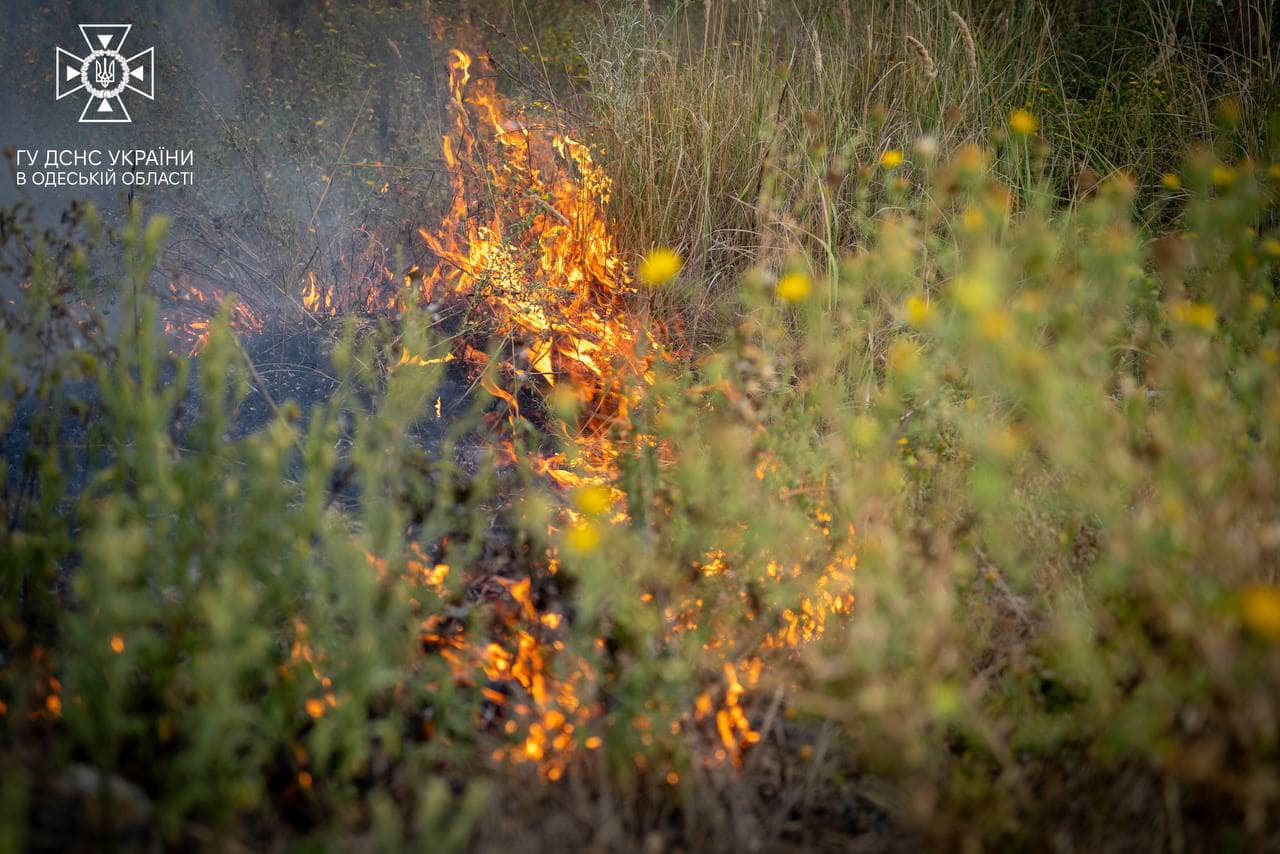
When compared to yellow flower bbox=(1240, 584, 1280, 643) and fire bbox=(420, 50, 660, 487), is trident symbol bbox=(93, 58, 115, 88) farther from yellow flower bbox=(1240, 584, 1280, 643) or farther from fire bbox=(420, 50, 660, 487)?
yellow flower bbox=(1240, 584, 1280, 643)

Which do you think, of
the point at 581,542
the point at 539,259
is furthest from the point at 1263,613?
→ the point at 539,259

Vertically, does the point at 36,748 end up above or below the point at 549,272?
below

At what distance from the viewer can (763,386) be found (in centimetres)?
319

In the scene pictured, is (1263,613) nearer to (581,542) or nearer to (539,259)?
(581,542)

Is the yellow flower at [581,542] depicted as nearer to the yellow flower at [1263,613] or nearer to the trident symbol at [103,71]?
the yellow flower at [1263,613]

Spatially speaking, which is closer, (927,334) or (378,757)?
(378,757)

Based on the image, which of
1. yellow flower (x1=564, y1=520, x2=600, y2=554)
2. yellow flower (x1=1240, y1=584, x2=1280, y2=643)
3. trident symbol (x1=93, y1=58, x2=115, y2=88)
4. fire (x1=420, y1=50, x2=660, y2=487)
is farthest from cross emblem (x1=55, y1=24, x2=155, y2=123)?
yellow flower (x1=1240, y1=584, x2=1280, y2=643)

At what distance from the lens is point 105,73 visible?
4.73 m

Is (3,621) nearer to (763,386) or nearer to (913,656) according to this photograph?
(913,656)

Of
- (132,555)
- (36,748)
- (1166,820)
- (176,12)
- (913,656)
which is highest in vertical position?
(176,12)

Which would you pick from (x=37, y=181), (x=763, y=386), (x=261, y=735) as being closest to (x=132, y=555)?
(x=261, y=735)

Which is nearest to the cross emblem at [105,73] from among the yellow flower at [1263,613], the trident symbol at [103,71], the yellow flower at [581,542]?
the trident symbol at [103,71]

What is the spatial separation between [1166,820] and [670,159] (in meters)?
3.15

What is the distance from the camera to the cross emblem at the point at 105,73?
15.5 ft
